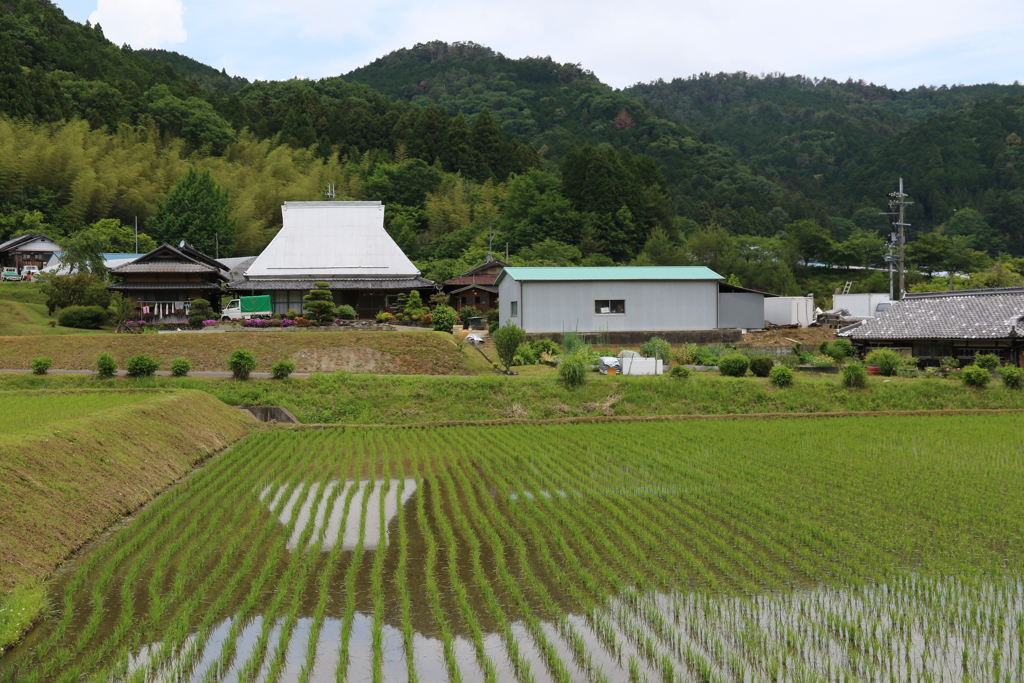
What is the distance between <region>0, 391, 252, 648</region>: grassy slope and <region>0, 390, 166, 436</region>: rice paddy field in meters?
1.07

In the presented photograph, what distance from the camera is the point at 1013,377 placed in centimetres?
1900

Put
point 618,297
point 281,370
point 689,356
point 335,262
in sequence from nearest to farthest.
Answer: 1. point 281,370
2. point 689,356
3. point 618,297
4. point 335,262

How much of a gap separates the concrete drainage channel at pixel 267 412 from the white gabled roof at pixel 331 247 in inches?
696

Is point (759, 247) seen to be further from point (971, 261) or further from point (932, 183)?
point (932, 183)

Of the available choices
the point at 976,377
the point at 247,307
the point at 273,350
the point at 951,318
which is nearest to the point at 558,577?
the point at 976,377

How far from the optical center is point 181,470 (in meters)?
11.6

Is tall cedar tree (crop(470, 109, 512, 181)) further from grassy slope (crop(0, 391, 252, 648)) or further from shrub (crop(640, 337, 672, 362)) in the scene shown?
grassy slope (crop(0, 391, 252, 648))

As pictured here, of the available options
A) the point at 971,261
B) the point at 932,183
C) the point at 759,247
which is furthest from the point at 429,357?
the point at 932,183

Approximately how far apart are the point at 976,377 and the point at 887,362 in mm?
2329

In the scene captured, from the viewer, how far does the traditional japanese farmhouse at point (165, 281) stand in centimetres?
3319

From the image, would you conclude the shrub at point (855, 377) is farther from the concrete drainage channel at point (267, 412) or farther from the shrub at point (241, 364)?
the shrub at point (241, 364)

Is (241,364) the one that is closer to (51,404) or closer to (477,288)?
(51,404)

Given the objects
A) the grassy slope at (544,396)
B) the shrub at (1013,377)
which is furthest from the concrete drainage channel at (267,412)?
the shrub at (1013,377)

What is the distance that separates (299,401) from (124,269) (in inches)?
740
